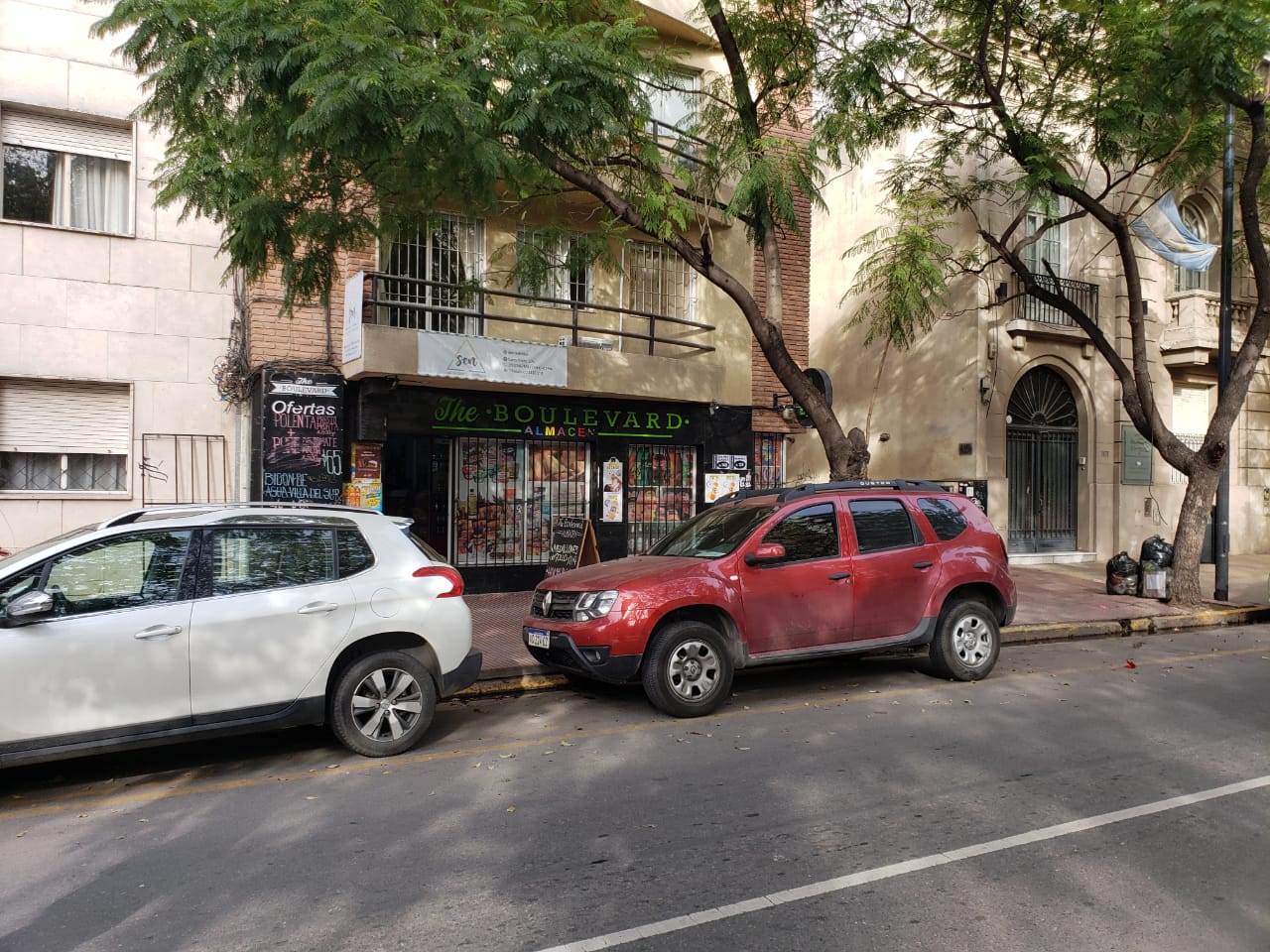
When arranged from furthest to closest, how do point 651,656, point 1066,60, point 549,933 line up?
point 1066,60
point 651,656
point 549,933

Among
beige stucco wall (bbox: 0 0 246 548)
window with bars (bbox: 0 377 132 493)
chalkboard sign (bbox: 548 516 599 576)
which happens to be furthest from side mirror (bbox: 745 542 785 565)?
window with bars (bbox: 0 377 132 493)

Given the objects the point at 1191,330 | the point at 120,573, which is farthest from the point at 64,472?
Result: the point at 1191,330

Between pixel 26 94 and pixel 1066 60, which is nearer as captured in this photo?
pixel 26 94

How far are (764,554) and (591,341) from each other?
7.80 metres

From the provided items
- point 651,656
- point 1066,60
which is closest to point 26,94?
point 651,656

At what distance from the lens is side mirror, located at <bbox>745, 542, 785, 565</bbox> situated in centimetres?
721

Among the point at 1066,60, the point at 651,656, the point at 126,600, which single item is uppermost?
the point at 1066,60

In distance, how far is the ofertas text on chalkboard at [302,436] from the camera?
11414mm

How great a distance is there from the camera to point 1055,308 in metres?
18.2

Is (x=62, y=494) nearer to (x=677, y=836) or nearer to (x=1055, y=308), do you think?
(x=677, y=836)

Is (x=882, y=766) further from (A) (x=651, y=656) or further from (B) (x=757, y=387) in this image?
(B) (x=757, y=387)

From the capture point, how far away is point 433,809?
195 inches

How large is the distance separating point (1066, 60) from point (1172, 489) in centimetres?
1119

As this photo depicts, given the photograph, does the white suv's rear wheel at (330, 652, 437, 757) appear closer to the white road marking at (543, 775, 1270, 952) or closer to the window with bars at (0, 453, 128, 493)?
the white road marking at (543, 775, 1270, 952)
